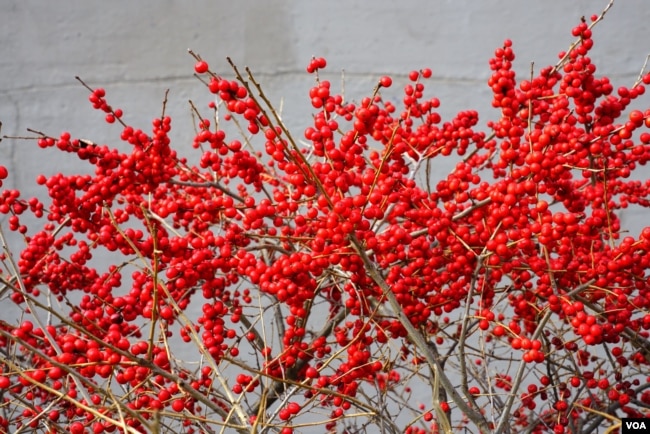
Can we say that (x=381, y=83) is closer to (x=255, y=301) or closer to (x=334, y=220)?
(x=334, y=220)

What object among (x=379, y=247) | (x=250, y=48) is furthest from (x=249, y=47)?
(x=379, y=247)

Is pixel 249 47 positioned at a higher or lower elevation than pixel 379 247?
higher

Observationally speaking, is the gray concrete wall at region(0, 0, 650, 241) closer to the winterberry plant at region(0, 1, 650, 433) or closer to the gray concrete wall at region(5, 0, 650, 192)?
the gray concrete wall at region(5, 0, 650, 192)

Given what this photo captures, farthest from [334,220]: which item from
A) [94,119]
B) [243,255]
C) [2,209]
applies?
[94,119]

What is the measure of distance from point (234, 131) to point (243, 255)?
3.33ft

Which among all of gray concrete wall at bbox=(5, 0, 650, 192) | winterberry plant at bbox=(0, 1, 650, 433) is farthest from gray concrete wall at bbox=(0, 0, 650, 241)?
winterberry plant at bbox=(0, 1, 650, 433)

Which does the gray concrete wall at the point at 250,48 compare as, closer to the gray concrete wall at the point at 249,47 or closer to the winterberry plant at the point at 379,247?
the gray concrete wall at the point at 249,47

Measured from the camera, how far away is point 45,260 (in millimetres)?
782

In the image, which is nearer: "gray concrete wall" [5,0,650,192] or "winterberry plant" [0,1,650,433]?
"winterberry plant" [0,1,650,433]

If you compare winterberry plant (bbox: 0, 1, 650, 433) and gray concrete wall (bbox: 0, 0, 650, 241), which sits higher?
gray concrete wall (bbox: 0, 0, 650, 241)

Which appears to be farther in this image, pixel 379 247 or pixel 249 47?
pixel 249 47

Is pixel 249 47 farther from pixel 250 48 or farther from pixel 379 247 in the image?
pixel 379 247

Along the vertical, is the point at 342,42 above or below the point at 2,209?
above

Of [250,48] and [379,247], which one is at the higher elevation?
[250,48]
